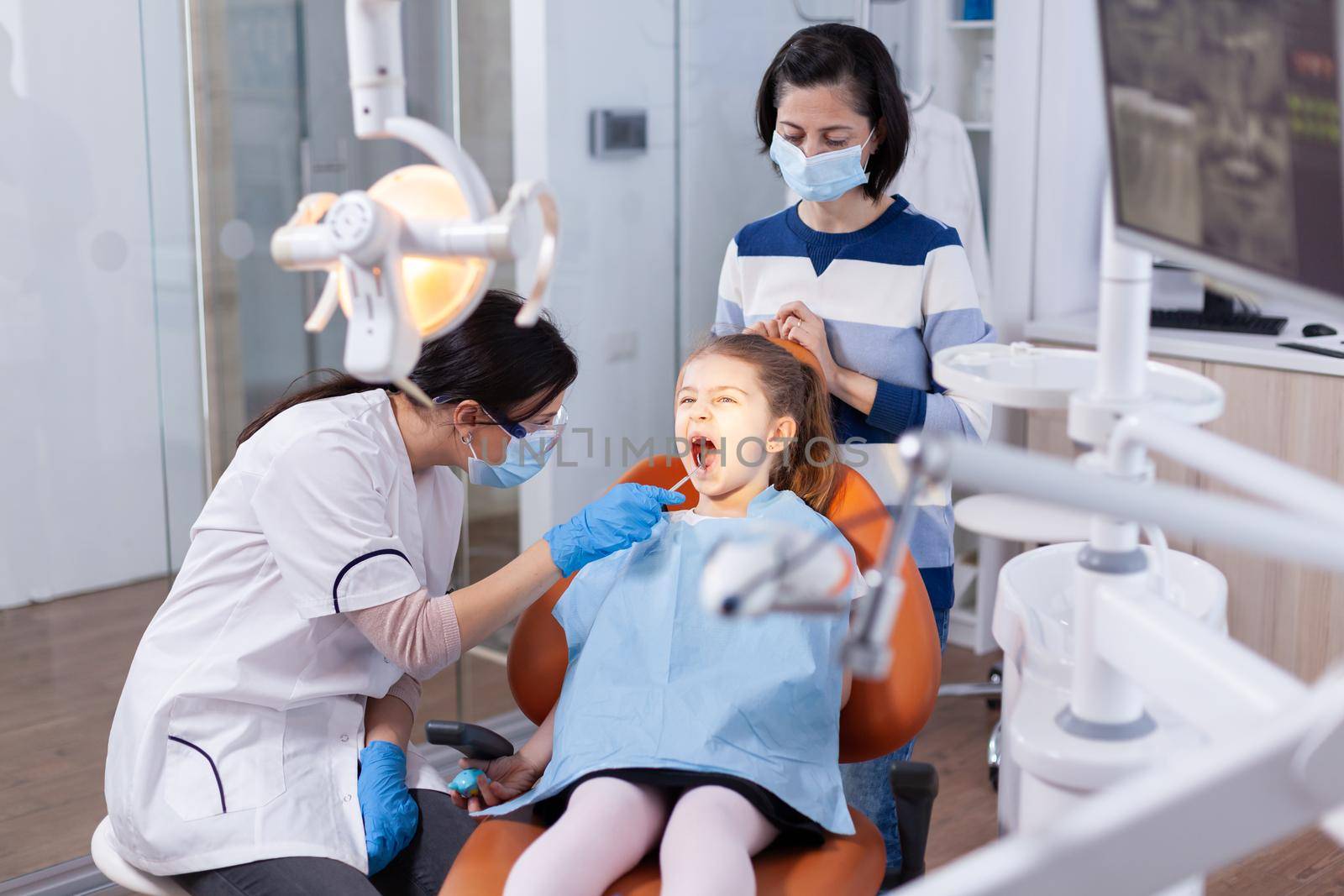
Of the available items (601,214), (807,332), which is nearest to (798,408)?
(807,332)

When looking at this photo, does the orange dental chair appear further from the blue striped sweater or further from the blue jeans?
the blue jeans

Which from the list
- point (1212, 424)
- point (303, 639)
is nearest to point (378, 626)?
point (303, 639)

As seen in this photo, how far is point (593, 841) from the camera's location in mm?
1445

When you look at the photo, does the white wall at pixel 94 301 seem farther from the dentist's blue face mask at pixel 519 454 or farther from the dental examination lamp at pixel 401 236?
the dental examination lamp at pixel 401 236

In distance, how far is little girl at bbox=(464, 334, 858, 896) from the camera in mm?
1462

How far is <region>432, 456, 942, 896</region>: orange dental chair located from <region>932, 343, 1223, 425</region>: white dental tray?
456 millimetres

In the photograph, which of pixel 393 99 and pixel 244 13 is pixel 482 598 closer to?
pixel 393 99

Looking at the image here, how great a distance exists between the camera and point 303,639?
5.19 ft

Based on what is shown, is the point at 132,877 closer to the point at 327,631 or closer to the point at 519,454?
the point at 327,631

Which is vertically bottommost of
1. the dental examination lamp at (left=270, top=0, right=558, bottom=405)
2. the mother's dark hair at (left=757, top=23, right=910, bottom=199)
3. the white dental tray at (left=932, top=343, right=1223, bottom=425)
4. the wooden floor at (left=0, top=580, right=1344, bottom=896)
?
the wooden floor at (left=0, top=580, right=1344, bottom=896)

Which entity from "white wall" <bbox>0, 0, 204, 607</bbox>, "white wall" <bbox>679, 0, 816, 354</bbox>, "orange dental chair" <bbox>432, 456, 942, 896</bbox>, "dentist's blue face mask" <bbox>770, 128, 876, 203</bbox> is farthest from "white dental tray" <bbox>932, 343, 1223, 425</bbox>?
"white wall" <bbox>679, 0, 816, 354</bbox>

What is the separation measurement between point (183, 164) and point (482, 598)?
3.77ft

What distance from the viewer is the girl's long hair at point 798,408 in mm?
1853

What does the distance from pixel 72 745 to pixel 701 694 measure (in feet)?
4.41
